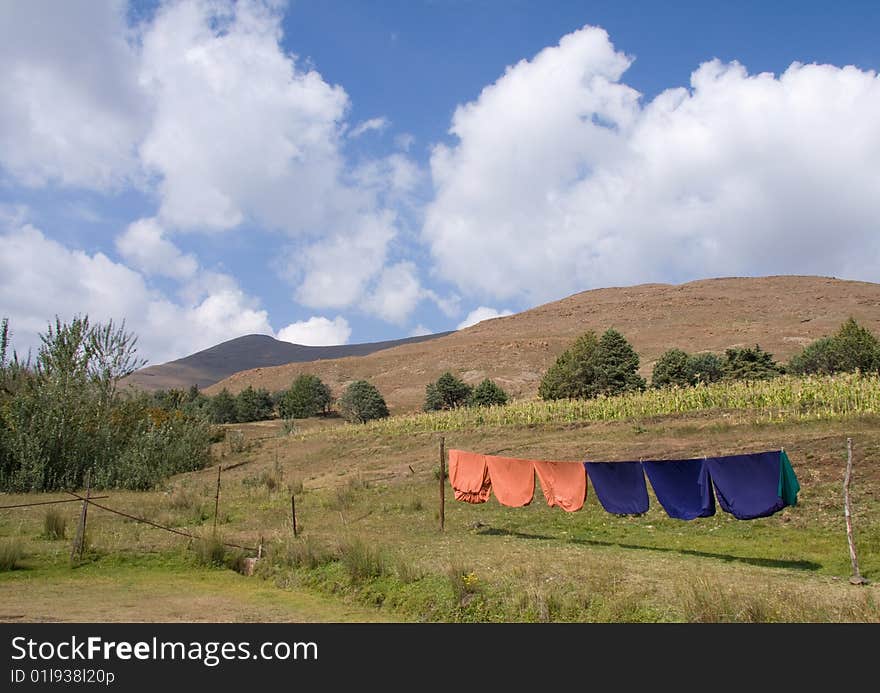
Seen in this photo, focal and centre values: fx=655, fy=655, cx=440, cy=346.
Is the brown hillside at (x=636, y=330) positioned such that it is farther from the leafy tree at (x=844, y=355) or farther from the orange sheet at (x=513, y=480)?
the orange sheet at (x=513, y=480)

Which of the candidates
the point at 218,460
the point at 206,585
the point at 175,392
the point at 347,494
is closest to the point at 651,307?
the point at 175,392

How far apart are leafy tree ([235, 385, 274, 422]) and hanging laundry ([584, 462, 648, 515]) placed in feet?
235

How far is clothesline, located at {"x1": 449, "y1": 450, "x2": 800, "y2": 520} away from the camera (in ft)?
41.9

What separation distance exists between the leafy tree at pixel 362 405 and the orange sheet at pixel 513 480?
52026 millimetres

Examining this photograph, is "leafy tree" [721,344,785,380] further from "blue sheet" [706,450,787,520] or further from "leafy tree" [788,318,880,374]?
"blue sheet" [706,450,787,520]

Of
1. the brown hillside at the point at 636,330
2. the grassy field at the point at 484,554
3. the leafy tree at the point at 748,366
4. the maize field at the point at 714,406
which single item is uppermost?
the brown hillside at the point at 636,330

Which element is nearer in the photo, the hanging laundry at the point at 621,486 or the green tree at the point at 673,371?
the hanging laundry at the point at 621,486

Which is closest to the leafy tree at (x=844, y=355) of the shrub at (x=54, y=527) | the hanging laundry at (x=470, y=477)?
the hanging laundry at (x=470, y=477)

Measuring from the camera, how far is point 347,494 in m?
23.4

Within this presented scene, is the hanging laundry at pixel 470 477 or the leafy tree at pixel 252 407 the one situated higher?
the leafy tree at pixel 252 407

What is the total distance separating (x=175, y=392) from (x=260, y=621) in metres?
58.6

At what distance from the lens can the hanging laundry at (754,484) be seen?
41.5 feet

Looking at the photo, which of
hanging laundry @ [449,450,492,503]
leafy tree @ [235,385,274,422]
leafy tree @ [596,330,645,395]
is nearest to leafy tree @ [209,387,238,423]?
leafy tree @ [235,385,274,422]
